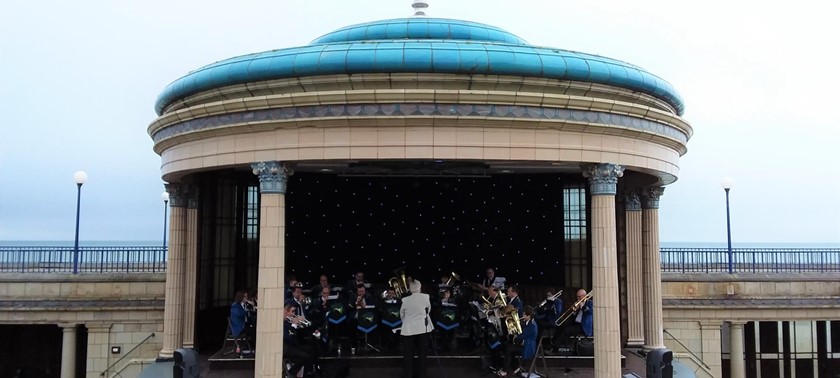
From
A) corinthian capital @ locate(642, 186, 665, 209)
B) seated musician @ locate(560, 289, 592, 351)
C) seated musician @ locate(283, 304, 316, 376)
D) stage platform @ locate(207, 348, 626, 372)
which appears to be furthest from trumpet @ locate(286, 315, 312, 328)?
corinthian capital @ locate(642, 186, 665, 209)

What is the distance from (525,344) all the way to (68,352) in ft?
43.7

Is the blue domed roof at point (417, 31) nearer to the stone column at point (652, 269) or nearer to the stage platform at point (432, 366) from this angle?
the stone column at point (652, 269)

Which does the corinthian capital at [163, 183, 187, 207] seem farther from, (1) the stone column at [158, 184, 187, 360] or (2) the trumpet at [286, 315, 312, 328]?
(2) the trumpet at [286, 315, 312, 328]

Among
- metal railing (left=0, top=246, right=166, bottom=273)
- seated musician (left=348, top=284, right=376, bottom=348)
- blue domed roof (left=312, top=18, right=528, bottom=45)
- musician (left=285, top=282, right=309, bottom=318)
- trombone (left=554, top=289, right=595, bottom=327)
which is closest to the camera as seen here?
musician (left=285, top=282, right=309, bottom=318)

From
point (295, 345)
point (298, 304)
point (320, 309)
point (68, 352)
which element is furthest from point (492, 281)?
point (68, 352)

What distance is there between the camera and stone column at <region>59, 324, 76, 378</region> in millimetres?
18250

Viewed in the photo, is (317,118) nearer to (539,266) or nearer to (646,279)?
(539,266)

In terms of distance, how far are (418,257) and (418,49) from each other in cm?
742

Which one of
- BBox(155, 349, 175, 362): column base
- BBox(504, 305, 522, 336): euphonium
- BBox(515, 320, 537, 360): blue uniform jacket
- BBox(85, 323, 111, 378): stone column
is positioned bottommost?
BBox(85, 323, 111, 378): stone column

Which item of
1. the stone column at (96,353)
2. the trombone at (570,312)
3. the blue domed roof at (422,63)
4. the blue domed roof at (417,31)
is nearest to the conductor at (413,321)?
the trombone at (570,312)

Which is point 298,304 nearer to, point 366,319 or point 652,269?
point 366,319

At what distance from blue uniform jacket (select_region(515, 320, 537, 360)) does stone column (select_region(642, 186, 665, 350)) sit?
187 inches

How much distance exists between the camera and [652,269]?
15.5m

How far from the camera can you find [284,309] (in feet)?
36.8
